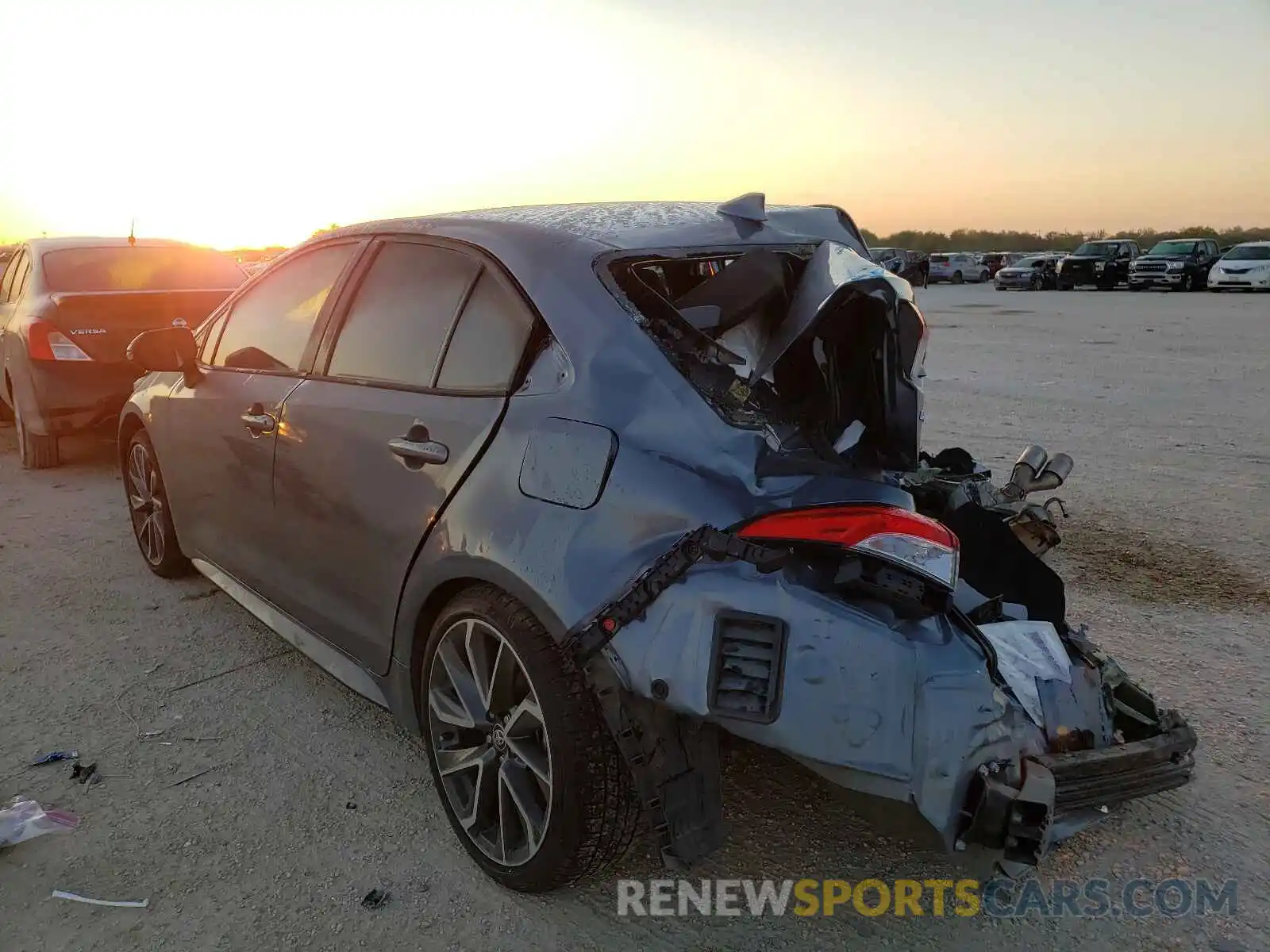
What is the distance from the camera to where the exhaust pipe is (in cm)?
376

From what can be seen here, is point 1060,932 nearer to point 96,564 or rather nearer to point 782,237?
point 782,237

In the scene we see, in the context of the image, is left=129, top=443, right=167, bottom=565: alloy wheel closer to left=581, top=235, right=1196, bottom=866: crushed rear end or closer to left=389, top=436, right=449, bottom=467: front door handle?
left=389, top=436, right=449, bottom=467: front door handle

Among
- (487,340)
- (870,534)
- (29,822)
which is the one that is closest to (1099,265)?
(487,340)

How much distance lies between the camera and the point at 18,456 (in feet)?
26.3

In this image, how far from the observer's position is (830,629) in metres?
1.91

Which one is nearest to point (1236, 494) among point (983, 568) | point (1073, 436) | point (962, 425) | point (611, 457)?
point (1073, 436)

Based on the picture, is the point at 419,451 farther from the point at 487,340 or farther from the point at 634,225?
the point at 634,225

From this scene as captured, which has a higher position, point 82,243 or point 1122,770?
point 82,243

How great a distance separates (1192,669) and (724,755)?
7.68 ft

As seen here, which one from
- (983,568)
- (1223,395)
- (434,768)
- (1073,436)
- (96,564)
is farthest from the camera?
(1223,395)

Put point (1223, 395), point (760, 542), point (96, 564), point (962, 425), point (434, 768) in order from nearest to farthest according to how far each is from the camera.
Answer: point (760, 542) < point (434, 768) < point (96, 564) < point (962, 425) < point (1223, 395)

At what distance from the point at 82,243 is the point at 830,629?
7.63 m

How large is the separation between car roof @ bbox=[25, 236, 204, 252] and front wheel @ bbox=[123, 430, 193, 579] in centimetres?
343

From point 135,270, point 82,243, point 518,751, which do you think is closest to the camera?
point 518,751
